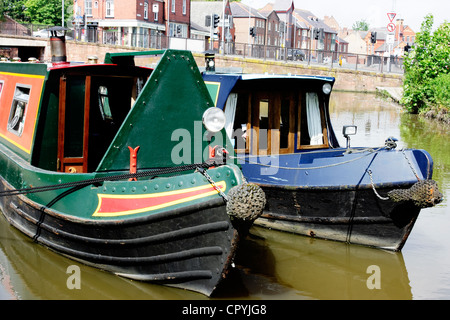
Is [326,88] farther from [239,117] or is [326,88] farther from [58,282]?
[58,282]

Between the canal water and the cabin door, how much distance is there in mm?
1312

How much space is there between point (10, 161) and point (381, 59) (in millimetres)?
Answer: 32300

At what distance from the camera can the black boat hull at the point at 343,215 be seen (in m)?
8.15

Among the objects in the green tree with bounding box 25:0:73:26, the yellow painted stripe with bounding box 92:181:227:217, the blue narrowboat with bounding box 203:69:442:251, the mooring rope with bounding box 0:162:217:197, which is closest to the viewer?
the yellow painted stripe with bounding box 92:181:227:217

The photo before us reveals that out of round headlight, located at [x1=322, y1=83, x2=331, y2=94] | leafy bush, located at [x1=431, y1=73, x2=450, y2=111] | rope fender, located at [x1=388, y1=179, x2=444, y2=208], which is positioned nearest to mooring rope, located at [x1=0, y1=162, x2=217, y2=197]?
rope fender, located at [x1=388, y1=179, x2=444, y2=208]

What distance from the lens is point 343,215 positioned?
855cm

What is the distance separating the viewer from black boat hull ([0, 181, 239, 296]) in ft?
19.3

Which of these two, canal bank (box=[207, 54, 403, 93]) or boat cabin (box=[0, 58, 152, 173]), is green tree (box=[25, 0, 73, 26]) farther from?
boat cabin (box=[0, 58, 152, 173])

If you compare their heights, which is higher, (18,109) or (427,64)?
(427,64)

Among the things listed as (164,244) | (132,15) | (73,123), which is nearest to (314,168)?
(164,244)

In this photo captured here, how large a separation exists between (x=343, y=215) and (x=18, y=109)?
521 centimetres

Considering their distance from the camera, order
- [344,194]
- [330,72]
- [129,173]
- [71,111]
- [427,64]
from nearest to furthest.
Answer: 1. [129,173]
2. [71,111]
3. [344,194]
4. [427,64]
5. [330,72]

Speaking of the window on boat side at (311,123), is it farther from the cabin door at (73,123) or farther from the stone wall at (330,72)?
the stone wall at (330,72)

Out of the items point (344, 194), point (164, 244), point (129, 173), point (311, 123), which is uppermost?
point (311, 123)
